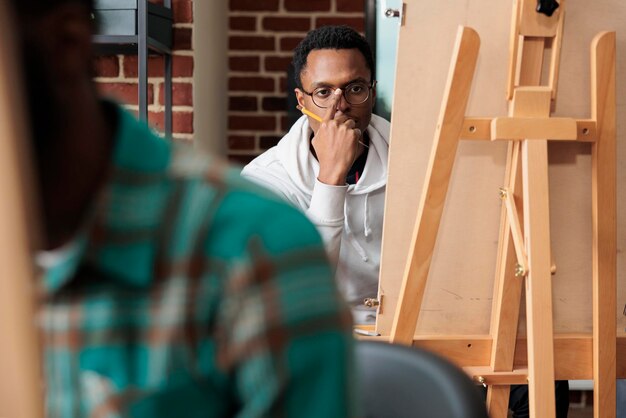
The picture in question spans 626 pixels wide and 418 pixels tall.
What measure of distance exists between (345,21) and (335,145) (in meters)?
1.04

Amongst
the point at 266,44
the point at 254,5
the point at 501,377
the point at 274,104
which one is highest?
the point at 254,5

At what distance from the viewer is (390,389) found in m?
0.93

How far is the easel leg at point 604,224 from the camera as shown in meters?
1.59

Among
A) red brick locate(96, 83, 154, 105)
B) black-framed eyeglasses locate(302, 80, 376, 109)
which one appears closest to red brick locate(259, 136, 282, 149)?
red brick locate(96, 83, 154, 105)

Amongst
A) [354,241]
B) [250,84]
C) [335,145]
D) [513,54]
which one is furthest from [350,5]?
[513,54]

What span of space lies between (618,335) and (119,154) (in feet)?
4.55

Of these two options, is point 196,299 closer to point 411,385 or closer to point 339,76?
point 411,385

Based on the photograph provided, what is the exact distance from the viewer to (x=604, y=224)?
1624 millimetres

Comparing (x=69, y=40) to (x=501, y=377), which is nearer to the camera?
(x=69, y=40)

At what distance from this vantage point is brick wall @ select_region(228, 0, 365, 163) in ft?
9.72

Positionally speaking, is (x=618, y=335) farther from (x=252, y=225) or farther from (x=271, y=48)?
(x=271, y=48)

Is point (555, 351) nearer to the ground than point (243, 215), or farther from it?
nearer to the ground

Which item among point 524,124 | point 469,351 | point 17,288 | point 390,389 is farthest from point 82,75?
point 469,351

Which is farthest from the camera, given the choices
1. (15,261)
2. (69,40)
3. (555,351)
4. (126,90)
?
(126,90)
